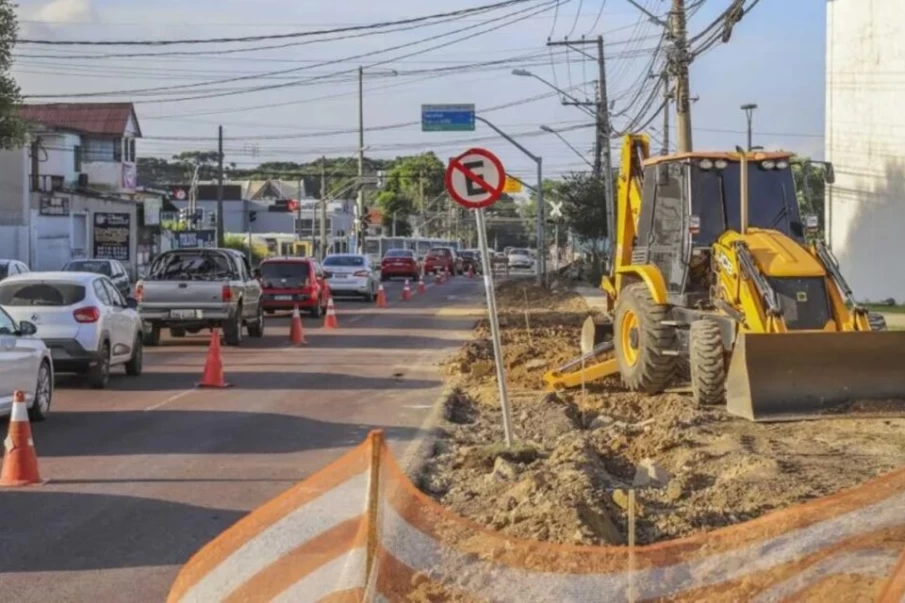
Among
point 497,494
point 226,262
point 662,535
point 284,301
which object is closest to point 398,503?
point 662,535

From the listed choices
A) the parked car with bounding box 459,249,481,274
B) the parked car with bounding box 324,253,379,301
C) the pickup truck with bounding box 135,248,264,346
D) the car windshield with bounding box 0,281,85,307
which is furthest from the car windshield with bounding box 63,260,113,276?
the parked car with bounding box 459,249,481,274

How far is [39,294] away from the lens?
1789 centimetres

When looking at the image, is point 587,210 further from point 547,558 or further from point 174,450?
point 547,558

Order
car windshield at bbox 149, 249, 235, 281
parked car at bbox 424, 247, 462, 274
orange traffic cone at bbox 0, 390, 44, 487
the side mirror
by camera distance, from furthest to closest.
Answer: parked car at bbox 424, 247, 462, 274 → car windshield at bbox 149, 249, 235, 281 → the side mirror → orange traffic cone at bbox 0, 390, 44, 487

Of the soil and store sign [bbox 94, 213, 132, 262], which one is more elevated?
store sign [bbox 94, 213, 132, 262]

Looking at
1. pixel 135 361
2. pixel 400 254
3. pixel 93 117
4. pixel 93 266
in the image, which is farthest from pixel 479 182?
pixel 93 117

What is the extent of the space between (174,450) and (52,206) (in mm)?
43804

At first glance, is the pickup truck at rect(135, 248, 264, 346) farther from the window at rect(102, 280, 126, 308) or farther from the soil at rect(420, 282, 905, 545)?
the soil at rect(420, 282, 905, 545)

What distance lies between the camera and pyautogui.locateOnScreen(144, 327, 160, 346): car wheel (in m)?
25.7

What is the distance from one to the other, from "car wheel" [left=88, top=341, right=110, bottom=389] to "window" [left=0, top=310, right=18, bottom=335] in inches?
146

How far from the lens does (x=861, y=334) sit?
46.1 feet

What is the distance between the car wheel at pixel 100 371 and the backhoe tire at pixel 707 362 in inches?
308

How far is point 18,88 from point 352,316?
38.2 feet

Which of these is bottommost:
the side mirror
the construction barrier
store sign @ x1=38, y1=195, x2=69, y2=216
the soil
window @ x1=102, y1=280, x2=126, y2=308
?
the soil
